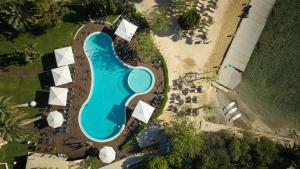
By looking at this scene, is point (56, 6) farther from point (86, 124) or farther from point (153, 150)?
point (153, 150)

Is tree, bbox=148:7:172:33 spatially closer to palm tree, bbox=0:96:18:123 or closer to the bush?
the bush

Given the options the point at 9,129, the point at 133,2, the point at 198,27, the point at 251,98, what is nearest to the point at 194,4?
the point at 198,27

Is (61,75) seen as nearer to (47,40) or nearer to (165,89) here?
(47,40)

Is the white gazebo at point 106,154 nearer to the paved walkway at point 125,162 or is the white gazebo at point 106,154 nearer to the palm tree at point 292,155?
the paved walkway at point 125,162

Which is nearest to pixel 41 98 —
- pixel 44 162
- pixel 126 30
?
pixel 44 162

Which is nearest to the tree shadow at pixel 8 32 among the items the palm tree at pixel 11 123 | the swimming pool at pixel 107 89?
the palm tree at pixel 11 123

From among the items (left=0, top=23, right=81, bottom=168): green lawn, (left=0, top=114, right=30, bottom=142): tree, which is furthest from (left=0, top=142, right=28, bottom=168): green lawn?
(left=0, top=114, right=30, bottom=142): tree
